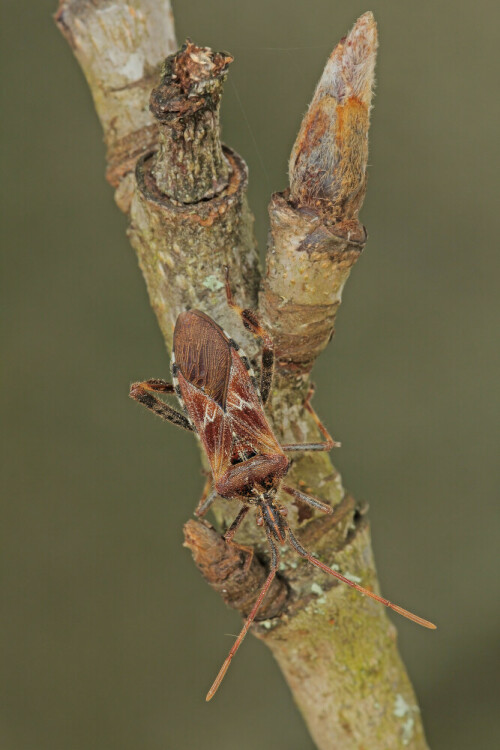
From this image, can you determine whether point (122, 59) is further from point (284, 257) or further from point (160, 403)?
point (160, 403)

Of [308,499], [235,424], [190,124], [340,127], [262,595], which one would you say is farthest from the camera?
[235,424]

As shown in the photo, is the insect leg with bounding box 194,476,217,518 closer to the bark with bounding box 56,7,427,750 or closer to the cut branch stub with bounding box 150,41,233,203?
the bark with bounding box 56,7,427,750

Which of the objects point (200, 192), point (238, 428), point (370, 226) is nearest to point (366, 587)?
point (238, 428)

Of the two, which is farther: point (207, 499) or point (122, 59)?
point (207, 499)

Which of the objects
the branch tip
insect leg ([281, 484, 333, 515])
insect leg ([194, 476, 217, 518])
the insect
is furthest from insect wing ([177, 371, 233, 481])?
the branch tip

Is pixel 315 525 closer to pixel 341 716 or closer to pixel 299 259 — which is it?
pixel 341 716

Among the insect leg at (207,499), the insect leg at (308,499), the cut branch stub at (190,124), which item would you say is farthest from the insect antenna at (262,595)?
the cut branch stub at (190,124)

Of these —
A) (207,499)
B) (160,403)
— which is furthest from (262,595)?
(160,403)

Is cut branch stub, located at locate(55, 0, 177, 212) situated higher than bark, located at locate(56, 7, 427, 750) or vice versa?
cut branch stub, located at locate(55, 0, 177, 212)
